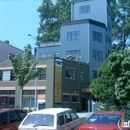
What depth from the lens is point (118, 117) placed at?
10.4 m

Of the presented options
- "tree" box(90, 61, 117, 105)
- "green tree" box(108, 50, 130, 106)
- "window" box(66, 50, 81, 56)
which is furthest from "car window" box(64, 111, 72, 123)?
"window" box(66, 50, 81, 56)

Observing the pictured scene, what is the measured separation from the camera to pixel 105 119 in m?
10.3

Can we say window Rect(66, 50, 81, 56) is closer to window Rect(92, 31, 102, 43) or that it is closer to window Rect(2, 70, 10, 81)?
window Rect(92, 31, 102, 43)

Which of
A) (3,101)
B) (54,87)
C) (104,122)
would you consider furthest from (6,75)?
(104,122)

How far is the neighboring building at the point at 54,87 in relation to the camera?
37.2 m

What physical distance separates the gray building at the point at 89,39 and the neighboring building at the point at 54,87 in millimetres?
2190

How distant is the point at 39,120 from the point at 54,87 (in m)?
27.1

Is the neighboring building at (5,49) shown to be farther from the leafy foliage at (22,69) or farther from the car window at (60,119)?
the car window at (60,119)

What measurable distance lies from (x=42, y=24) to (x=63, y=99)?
29313mm

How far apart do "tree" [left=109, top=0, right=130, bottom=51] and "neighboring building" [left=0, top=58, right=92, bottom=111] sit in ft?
57.8

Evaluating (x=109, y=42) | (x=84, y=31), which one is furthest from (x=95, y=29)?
(x=109, y=42)

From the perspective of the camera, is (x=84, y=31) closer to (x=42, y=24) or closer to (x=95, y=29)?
(x=95, y=29)

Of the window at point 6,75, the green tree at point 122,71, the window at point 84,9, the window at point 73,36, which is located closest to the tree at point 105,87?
the green tree at point 122,71

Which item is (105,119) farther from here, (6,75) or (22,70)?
(6,75)
